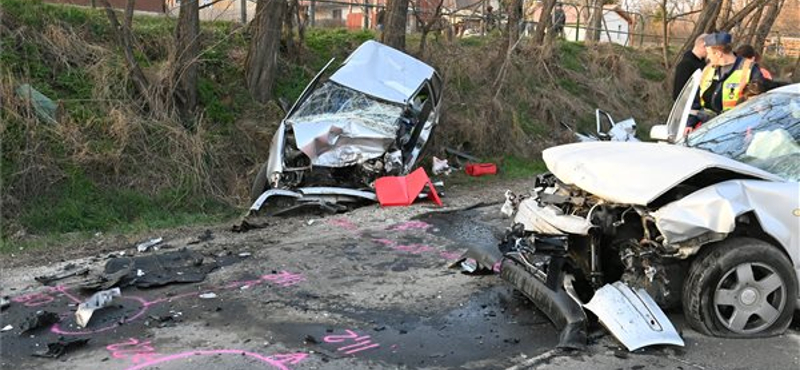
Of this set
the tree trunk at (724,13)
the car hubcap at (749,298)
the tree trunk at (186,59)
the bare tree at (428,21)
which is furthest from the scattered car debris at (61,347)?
the tree trunk at (724,13)

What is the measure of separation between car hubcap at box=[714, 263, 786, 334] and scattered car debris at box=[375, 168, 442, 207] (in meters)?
4.57

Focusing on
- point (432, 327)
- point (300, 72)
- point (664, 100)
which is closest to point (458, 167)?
point (300, 72)

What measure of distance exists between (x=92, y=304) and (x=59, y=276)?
1.12 metres

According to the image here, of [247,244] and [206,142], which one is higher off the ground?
[206,142]

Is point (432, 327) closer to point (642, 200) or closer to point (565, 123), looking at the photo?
point (642, 200)

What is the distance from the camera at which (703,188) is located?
13.9ft

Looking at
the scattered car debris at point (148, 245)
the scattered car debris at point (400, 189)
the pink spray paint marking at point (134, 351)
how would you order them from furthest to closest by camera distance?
the scattered car debris at point (400, 189) < the scattered car debris at point (148, 245) < the pink spray paint marking at point (134, 351)

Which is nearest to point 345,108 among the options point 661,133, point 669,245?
point 661,133

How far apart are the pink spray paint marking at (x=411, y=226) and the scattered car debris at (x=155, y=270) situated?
205 centimetres

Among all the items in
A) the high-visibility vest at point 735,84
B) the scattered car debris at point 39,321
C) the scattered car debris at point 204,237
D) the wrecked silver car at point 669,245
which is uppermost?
the high-visibility vest at point 735,84

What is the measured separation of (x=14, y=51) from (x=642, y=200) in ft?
28.7

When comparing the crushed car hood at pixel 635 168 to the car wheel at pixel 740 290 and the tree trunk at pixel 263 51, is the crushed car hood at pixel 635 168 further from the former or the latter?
the tree trunk at pixel 263 51

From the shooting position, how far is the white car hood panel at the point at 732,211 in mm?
4039

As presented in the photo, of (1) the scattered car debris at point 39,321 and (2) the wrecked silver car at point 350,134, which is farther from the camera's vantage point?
(2) the wrecked silver car at point 350,134
